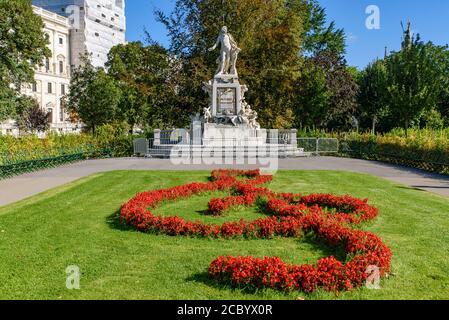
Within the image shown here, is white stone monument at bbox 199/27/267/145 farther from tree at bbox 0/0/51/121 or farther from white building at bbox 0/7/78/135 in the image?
white building at bbox 0/7/78/135

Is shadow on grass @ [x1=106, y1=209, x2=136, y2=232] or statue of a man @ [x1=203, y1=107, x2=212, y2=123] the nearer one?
shadow on grass @ [x1=106, y1=209, x2=136, y2=232]

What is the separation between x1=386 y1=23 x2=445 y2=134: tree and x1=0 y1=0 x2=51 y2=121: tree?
2921 centimetres

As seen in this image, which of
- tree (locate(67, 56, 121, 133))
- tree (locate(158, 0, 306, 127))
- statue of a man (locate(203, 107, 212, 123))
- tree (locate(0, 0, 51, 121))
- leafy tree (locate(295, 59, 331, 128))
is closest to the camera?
statue of a man (locate(203, 107, 212, 123))

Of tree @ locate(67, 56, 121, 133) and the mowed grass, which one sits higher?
tree @ locate(67, 56, 121, 133)

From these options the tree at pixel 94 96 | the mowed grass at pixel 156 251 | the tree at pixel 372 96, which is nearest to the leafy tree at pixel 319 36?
the tree at pixel 372 96

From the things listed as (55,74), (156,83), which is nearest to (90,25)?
(55,74)

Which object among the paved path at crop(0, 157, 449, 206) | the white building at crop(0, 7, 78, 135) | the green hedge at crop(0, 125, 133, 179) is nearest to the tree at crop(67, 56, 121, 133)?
the green hedge at crop(0, 125, 133, 179)

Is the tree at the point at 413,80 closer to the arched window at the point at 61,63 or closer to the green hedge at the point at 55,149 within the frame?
Result: the green hedge at the point at 55,149

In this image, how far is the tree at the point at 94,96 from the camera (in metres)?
43.3

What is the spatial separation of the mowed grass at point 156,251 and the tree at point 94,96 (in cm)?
3248

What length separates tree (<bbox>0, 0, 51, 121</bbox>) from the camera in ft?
116

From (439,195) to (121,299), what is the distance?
10.9m
